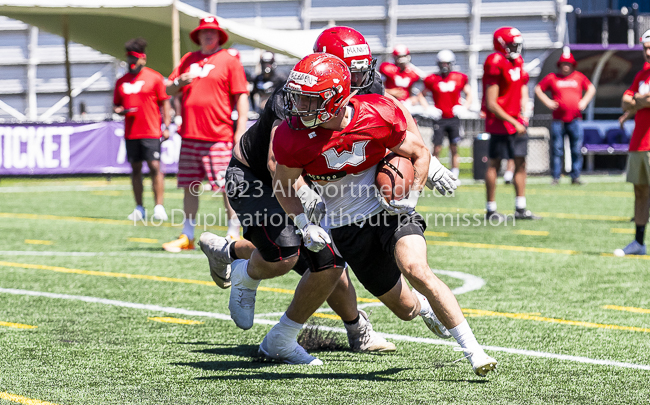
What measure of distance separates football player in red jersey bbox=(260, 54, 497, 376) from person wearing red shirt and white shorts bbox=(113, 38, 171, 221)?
6.48m

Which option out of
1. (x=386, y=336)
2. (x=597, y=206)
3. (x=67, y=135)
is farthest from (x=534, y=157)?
(x=386, y=336)

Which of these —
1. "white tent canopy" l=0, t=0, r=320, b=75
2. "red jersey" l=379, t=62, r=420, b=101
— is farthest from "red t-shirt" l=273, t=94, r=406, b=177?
"red jersey" l=379, t=62, r=420, b=101

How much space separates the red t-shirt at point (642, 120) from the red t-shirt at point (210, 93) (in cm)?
355

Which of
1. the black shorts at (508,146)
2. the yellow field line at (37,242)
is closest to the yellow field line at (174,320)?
the yellow field line at (37,242)

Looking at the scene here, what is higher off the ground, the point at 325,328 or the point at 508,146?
the point at 508,146

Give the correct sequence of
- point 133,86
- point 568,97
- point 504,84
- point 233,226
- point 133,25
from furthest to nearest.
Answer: point 133,25 → point 568,97 → point 504,84 → point 133,86 → point 233,226

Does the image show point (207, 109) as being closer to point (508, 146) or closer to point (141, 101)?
point (141, 101)

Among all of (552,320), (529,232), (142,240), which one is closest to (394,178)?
(552,320)

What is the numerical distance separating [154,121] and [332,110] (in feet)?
23.6

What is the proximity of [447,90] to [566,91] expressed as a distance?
7.10ft

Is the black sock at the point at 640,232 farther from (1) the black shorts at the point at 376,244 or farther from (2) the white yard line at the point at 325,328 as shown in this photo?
(1) the black shorts at the point at 376,244

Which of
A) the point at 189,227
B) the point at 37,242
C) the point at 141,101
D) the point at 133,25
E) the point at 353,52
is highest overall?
the point at 133,25

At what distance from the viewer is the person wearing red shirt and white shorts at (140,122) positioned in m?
10.6

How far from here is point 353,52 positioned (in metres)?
4.46
